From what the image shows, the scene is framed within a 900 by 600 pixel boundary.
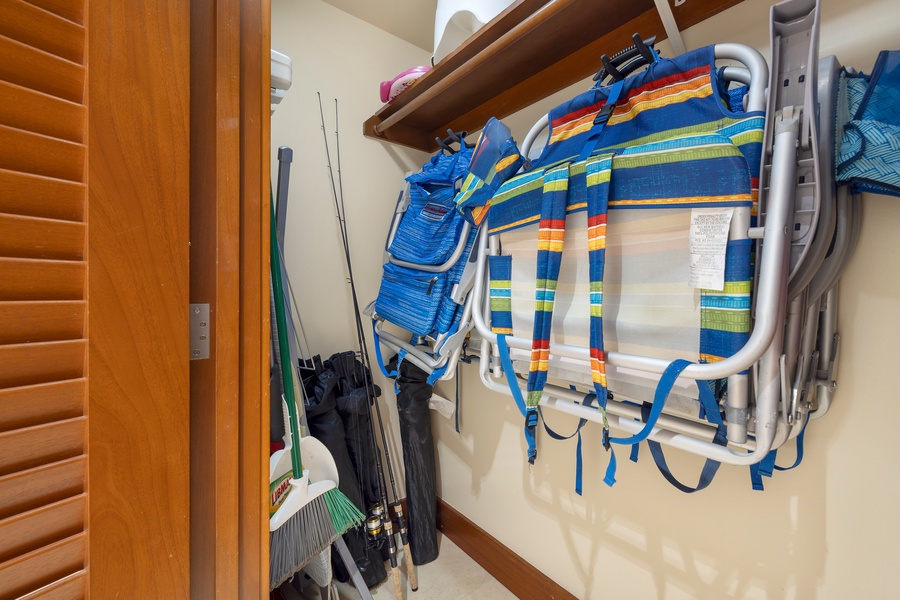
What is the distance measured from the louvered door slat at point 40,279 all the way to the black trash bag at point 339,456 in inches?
36.4

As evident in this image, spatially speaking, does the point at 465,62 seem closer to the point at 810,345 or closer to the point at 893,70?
the point at 893,70

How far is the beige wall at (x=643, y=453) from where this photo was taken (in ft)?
2.22

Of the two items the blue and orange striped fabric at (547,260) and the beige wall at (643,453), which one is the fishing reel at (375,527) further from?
the blue and orange striped fabric at (547,260)

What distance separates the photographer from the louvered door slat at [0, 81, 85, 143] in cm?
40

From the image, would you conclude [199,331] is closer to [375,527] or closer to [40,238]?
[40,238]

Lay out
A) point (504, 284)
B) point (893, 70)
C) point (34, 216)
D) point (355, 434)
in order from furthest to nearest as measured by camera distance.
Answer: point (355, 434) < point (504, 284) < point (893, 70) < point (34, 216)

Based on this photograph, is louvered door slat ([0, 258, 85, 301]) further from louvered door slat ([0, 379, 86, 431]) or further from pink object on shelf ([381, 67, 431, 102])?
pink object on shelf ([381, 67, 431, 102])

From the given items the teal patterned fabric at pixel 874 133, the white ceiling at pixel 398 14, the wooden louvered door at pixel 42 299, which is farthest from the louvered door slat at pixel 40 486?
the white ceiling at pixel 398 14

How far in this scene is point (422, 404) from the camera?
5.11ft

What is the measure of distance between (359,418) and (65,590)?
0.97 m

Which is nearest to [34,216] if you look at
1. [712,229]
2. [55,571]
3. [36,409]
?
[36,409]

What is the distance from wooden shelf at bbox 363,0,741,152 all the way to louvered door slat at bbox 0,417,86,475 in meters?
1.25

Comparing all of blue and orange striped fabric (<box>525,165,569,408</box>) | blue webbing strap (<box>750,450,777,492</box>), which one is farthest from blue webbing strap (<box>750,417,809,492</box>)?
blue and orange striped fabric (<box>525,165,569,408</box>)

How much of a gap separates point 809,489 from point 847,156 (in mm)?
689
